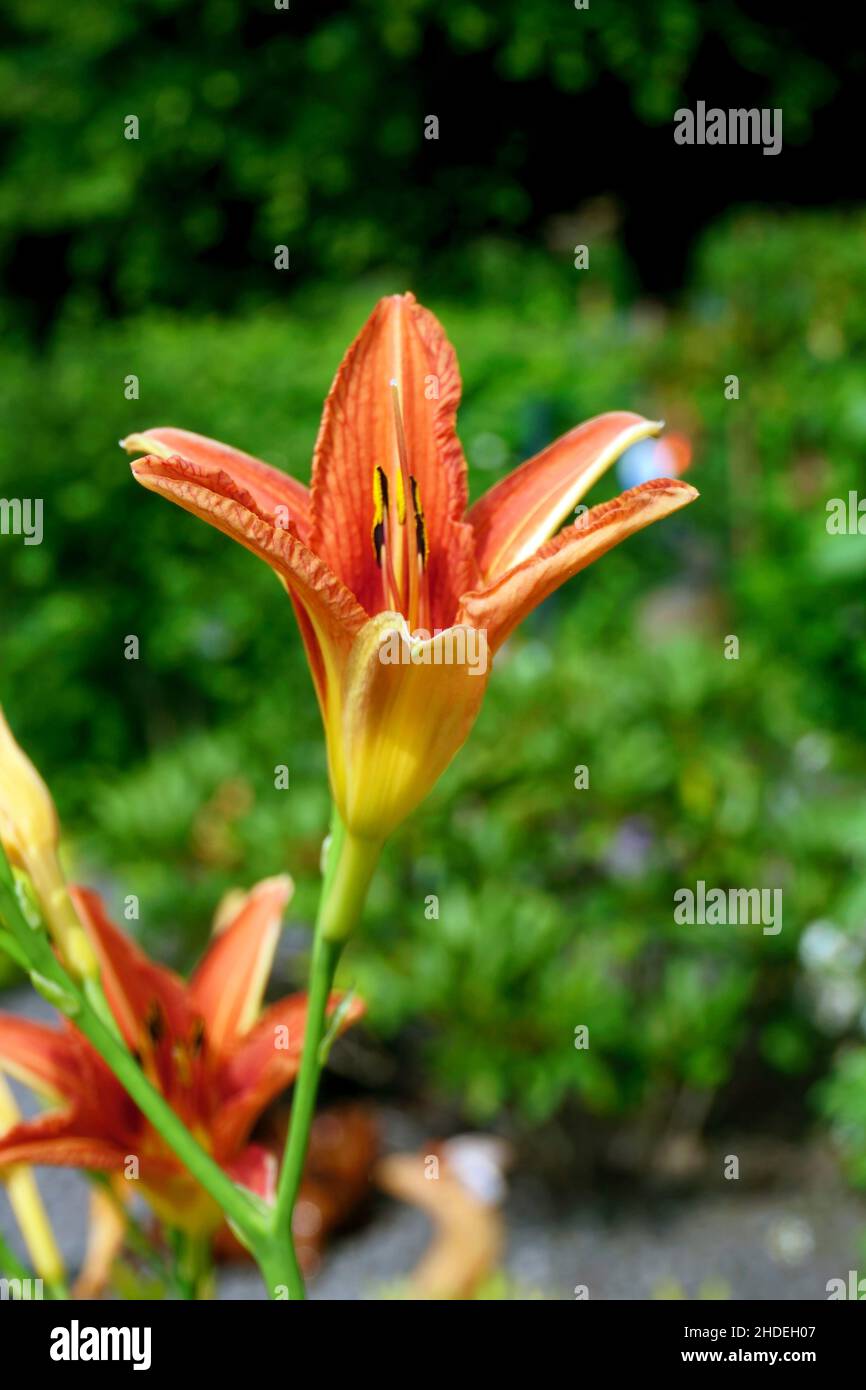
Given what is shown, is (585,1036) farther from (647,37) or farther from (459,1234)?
(647,37)

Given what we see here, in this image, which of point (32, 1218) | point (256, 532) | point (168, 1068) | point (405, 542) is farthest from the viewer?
point (32, 1218)

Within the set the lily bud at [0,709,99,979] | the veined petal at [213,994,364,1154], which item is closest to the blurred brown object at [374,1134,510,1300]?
the veined petal at [213,994,364,1154]

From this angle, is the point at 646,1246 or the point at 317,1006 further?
the point at 646,1246

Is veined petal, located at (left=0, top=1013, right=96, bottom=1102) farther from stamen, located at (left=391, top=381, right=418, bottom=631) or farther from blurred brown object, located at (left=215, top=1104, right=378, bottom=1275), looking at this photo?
blurred brown object, located at (left=215, top=1104, right=378, bottom=1275)

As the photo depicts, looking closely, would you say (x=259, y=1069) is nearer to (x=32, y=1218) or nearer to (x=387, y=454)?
(x=32, y=1218)

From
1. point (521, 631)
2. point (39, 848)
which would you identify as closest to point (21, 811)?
point (39, 848)

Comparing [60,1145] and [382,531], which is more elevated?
[382,531]

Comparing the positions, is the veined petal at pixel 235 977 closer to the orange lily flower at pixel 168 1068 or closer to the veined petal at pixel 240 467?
the orange lily flower at pixel 168 1068
